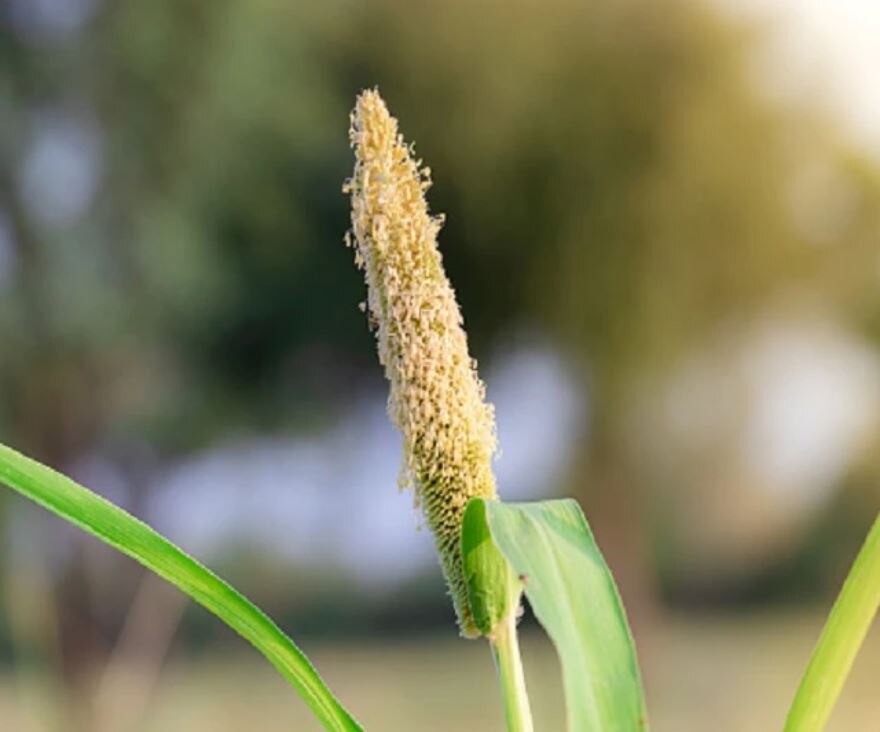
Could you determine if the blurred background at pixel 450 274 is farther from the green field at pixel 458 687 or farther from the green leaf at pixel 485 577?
the green leaf at pixel 485 577

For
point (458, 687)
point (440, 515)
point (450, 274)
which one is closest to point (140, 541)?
point (440, 515)

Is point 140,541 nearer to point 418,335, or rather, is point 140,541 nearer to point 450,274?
point 418,335

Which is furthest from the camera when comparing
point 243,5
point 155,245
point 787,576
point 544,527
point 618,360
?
point 787,576

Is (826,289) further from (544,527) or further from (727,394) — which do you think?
(544,527)

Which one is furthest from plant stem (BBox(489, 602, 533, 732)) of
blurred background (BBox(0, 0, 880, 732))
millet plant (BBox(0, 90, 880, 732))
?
blurred background (BBox(0, 0, 880, 732))

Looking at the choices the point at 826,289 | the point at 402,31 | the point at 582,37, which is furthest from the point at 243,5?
the point at 826,289
